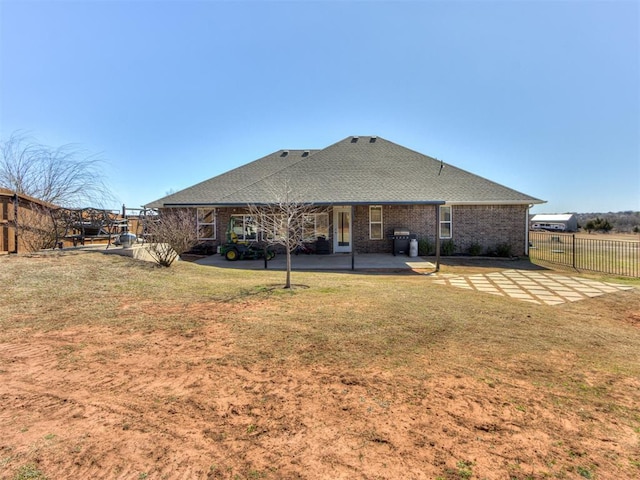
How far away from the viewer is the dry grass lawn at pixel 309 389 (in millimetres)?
2264

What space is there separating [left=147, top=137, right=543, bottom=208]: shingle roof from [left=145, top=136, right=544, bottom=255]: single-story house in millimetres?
46

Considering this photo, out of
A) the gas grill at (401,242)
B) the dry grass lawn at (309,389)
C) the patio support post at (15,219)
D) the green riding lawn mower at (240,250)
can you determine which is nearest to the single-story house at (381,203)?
the gas grill at (401,242)

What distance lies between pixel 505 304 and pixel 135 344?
6849 mm

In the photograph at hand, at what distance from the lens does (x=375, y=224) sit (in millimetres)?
15750

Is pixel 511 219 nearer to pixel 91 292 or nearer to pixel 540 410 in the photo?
pixel 540 410

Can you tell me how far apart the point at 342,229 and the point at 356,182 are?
2.46 metres

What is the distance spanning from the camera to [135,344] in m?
4.25

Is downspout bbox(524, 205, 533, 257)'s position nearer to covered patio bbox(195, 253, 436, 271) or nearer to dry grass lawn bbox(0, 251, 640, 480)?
covered patio bbox(195, 253, 436, 271)

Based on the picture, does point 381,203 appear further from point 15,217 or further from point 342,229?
point 15,217

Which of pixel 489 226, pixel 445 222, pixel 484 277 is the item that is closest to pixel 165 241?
pixel 484 277

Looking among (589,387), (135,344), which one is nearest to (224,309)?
(135,344)

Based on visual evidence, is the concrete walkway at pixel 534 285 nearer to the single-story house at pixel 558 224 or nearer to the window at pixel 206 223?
the window at pixel 206 223

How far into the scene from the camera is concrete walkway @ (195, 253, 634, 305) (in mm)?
7946

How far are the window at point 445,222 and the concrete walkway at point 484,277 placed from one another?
191 centimetres
